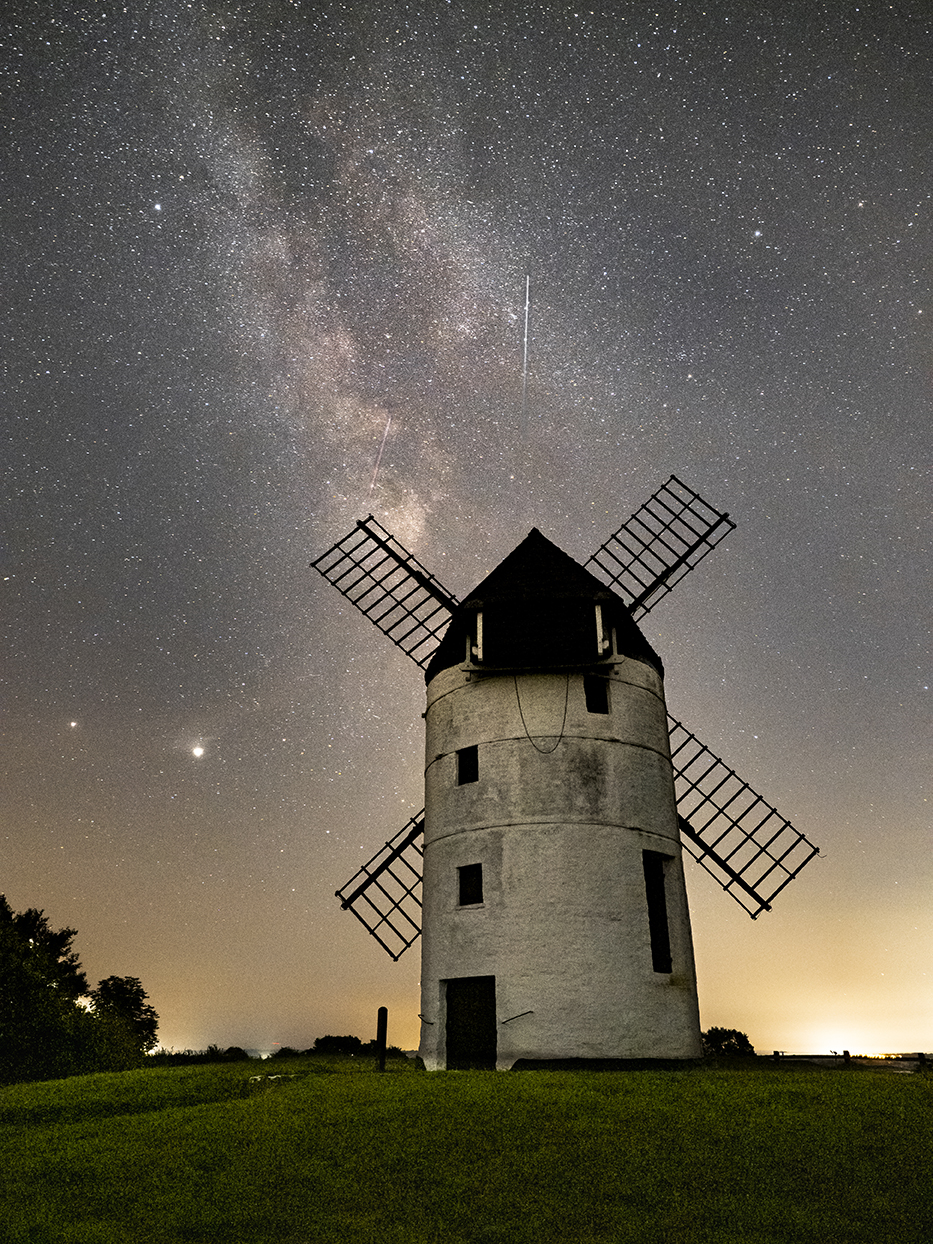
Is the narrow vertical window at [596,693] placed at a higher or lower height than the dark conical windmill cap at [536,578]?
lower

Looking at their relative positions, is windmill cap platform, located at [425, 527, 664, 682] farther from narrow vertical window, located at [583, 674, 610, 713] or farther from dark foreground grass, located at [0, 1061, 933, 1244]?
dark foreground grass, located at [0, 1061, 933, 1244]

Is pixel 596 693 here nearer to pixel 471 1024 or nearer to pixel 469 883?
pixel 469 883

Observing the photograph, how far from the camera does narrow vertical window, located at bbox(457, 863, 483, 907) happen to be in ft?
62.2

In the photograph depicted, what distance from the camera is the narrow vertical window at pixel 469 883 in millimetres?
18969

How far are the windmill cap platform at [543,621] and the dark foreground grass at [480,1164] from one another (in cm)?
919

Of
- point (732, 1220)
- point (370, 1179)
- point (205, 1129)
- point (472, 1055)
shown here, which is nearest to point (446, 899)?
point (472, 1055)

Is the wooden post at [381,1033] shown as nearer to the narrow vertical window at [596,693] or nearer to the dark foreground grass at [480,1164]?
the dark foreground grass at [480,1164]

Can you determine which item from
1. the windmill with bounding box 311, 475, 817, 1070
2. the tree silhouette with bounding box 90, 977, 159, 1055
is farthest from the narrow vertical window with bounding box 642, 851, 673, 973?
the tree silhouette with bounding box 90, 977, 159, 1055

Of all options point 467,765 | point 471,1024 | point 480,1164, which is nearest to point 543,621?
point 467,765

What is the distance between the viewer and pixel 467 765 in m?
20.3

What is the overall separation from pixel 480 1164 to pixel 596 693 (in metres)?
12.3

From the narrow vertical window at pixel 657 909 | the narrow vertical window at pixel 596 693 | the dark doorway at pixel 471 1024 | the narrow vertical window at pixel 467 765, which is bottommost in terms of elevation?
the dark doorway at pixel 471 1024

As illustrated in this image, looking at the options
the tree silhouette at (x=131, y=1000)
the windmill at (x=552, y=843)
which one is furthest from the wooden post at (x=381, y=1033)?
the tree silhouette at (x=131, y=1000)

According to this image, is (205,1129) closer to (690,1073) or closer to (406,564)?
(690,1073)
